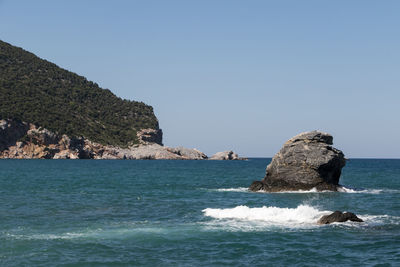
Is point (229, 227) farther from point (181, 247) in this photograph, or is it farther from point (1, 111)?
point (1, 111)

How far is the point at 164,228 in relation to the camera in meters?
27.0

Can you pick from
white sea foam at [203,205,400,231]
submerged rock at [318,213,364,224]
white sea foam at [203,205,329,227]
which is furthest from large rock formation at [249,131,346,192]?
submerged rock at [318,213,364,224]

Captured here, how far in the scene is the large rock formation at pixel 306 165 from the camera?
5025 centimetres

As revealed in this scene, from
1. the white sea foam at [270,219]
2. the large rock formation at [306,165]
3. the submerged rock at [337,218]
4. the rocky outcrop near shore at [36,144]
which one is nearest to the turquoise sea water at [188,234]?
the white sea foam at [270,219]

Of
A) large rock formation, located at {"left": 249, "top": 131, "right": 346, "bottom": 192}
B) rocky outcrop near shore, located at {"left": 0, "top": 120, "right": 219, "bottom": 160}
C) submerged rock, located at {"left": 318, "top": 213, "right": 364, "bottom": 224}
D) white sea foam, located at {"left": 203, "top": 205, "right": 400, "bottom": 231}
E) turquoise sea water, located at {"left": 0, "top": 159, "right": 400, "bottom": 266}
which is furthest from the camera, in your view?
rocky outcrop near shore, located at {"left": 0, "top": 120, "right": 219, "bottom": 160}

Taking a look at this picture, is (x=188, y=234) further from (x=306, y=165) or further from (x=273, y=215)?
(x=306, y=165)

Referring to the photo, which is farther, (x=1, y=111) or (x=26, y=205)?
(x=1, y=111)

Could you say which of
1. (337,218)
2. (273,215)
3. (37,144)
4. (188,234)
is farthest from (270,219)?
(37,144)

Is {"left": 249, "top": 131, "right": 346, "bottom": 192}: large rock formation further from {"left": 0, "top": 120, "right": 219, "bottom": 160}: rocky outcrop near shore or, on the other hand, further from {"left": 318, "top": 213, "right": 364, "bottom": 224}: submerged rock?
{"left": 0, "top": 120, "right": 219, "bottom": 160}: rocky outcrop near shore

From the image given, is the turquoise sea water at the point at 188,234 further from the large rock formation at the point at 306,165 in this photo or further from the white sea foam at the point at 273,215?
the large rock formation at the point at 306,165

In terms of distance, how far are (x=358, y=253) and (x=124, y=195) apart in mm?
30795

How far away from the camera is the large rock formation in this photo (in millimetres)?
50250

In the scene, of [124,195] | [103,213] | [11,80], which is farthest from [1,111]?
[103,213]

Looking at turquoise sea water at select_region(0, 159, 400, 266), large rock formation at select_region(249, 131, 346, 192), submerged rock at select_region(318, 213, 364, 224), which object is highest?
large rock formation at select_region(249, 131, 346, 192)
